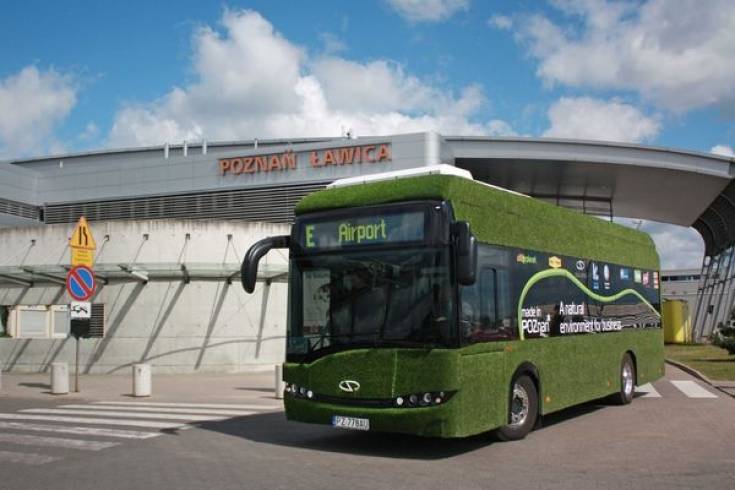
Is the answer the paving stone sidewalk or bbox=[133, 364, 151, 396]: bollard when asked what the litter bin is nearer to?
the paving stone sidewalk

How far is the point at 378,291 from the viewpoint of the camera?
29.1 feet

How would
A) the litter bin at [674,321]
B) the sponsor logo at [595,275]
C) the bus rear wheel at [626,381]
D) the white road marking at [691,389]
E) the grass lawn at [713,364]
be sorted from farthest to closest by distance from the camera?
the litter bin at [674,321], the grass lawn at [713,364], the white road marking at [691,389], the bus rear wheel at [626,381], the sponsor logo at [595,275]

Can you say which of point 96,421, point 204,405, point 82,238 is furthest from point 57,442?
point 82,238

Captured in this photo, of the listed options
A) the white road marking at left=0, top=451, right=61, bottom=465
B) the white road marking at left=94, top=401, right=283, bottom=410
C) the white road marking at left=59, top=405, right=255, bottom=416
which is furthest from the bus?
the white road marking at left=94, top=401, right=283, bottom=410

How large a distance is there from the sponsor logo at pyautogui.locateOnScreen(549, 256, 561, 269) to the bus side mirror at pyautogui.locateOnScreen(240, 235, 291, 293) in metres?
3.89

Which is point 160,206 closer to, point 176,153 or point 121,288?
point 121,288

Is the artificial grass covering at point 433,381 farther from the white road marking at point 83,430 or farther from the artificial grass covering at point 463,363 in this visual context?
the white road marking at point 83,430

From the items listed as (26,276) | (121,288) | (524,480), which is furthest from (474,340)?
(26,276)

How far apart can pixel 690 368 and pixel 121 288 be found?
17001 mm

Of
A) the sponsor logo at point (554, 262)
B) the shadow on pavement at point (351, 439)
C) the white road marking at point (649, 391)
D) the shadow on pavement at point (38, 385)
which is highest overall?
the sponsor logo at point (554, 262)

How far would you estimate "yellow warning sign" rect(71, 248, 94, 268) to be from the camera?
17.1 metres

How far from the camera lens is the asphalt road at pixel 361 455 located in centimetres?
752

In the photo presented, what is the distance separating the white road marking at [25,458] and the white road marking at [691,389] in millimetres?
12014

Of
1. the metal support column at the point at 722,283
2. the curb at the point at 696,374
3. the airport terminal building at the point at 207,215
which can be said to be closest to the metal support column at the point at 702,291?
the metal support column at the point at 722,283
